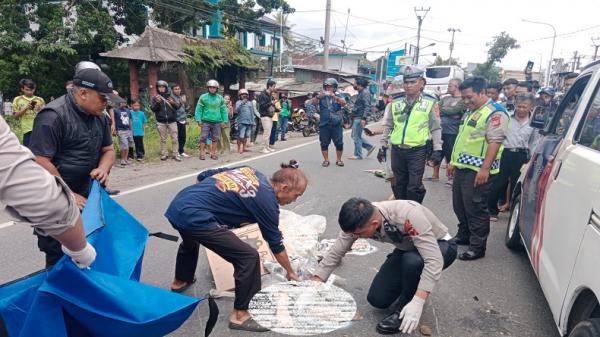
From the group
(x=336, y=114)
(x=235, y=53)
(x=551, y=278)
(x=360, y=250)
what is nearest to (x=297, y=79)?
(x=235, y=53)

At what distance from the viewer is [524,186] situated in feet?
12.8

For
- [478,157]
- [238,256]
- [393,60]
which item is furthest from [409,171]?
[393,60]

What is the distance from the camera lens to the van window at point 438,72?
26.8m

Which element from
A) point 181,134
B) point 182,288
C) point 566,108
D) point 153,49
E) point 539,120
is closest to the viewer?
point 182,288

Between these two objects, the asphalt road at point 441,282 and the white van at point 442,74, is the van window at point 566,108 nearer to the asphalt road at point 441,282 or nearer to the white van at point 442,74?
the asphalt road at point 441,282

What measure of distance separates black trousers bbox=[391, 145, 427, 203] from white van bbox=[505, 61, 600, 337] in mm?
1277

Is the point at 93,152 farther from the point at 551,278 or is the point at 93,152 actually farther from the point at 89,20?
the point at 89,20

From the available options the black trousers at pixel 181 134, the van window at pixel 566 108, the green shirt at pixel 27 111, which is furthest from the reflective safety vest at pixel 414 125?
the black trousers at pixel 181 134

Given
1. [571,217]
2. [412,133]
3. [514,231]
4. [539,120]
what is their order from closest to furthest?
[571,217], [539,120], [514,231], [412,133]

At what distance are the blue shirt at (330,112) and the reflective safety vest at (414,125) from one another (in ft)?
12.1

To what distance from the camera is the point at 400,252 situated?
2.98m

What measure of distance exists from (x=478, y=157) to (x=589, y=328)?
240 cm

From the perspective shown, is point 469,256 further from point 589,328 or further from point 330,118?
point 330,118

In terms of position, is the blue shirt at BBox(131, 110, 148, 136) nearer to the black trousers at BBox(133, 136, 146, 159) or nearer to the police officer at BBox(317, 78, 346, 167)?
the black trousers at BBox(133, 136, 146, 159)
